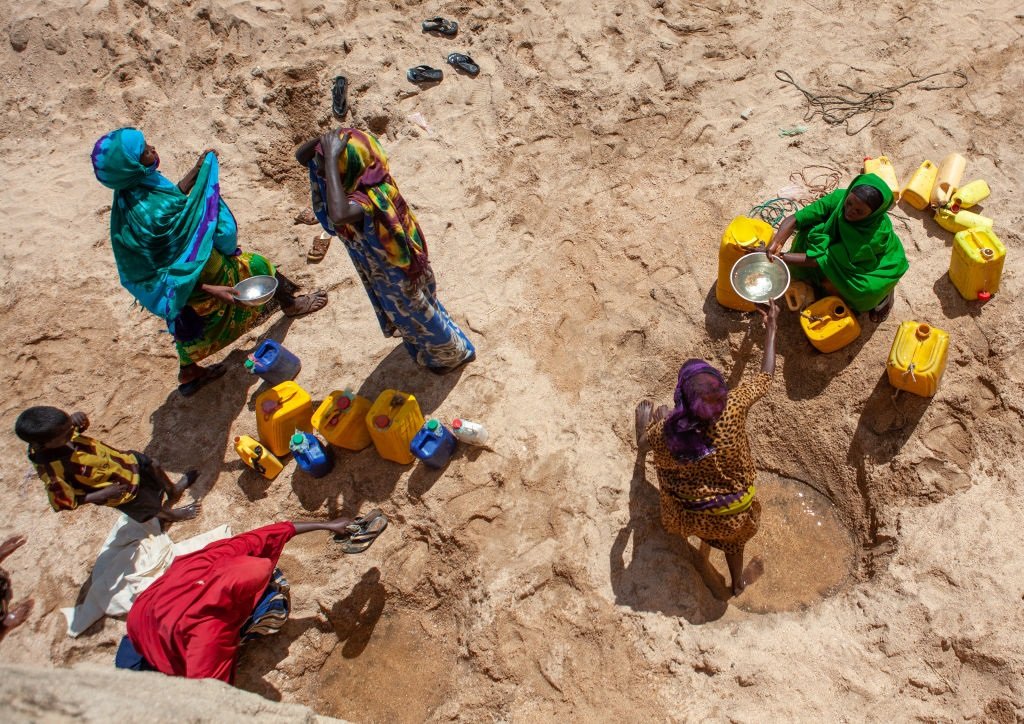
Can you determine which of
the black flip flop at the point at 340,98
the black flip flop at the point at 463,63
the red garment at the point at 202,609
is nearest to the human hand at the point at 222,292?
the red garment at the point at 202,609

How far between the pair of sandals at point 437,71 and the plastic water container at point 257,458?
11.7 ft

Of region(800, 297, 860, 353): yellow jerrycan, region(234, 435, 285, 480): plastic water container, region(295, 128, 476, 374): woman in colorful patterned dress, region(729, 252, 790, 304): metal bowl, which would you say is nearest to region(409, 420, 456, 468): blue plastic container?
region(295, 128, 476, 374): woman in colorful patterned dress

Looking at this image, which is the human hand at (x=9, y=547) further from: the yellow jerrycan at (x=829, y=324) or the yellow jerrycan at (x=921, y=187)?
the yellow jerrycan at (x=921, y=187)

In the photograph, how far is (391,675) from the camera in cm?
329

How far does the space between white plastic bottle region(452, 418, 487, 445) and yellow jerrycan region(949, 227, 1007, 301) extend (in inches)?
115

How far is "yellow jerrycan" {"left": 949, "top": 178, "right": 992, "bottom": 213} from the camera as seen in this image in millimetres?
3912

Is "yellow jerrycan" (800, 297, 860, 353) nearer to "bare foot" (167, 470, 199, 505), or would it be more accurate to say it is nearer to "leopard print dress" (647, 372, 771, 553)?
"leopard print dress" (647, 372, 771, 553)

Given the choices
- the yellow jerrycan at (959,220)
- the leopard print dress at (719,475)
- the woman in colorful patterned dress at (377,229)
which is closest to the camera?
the leopard print dress at (719,475)

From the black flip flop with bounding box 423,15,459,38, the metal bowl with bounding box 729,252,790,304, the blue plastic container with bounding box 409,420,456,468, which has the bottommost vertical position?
the blue plastic container with bounding box 409,420,456,468

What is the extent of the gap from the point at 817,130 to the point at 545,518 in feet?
11.7

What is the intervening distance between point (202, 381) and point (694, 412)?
3473 millimetres

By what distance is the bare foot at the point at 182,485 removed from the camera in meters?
3.87

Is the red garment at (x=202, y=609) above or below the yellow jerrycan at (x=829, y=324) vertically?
below

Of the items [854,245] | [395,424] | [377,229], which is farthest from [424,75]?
[854,245]
